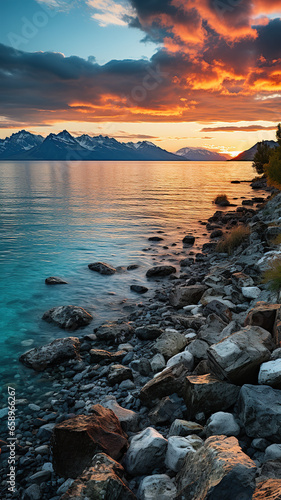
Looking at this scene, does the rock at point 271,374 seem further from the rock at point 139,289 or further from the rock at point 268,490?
the rock at point 139,289

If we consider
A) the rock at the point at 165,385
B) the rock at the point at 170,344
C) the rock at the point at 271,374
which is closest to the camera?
the rock at the point at 271,374

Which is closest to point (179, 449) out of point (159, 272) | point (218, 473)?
point (218, 473)

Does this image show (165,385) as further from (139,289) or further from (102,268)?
(102,268)

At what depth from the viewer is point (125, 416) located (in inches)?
258

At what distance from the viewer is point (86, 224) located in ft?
122

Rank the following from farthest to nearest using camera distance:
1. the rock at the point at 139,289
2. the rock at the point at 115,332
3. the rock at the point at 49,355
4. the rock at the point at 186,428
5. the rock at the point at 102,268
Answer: the rock at the point at 102,268 < the rock at the point at 139,289 < the rock at the point at 115,332 < the rock at the point at 49,355 < the rock at the point at 186,428

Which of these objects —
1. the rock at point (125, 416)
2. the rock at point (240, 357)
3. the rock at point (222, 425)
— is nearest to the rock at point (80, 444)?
the rock at point (125, 416)

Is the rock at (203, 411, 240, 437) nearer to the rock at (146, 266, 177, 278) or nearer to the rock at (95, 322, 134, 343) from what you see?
the rock at (95, 322, 134, 343)

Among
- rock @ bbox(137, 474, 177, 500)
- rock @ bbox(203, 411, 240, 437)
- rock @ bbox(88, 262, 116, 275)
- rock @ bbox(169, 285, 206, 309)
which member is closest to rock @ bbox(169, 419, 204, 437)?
rock @ bbox(203, 411, 240, 437)

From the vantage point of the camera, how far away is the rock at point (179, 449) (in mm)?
4762

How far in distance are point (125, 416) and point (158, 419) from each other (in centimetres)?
73

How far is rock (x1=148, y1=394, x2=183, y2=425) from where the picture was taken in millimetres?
6246

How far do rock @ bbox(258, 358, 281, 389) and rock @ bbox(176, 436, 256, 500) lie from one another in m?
1.44

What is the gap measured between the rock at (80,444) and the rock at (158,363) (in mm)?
3008
